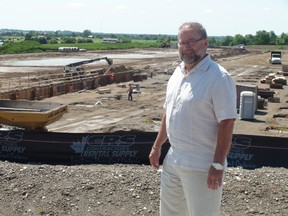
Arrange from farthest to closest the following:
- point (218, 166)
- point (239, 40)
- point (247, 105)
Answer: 1. point (239, 40)
2. point (247, 105)
3. point (218, 166)

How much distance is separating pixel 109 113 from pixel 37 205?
57.7 feet

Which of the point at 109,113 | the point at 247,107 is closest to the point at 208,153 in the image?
the point at 247,107

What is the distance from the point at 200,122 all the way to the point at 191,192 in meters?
0.62

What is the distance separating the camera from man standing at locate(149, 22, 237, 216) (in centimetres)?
391

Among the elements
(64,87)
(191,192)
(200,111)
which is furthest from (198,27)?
(64,87)

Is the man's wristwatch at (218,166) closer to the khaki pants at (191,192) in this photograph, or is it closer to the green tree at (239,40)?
the khaki pants at (191,192)

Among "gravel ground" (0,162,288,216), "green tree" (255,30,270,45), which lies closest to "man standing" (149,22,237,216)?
"gravel ground" (0,162,288,216)

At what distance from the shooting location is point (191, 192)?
161 inches

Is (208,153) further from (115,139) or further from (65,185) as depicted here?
(115,139)

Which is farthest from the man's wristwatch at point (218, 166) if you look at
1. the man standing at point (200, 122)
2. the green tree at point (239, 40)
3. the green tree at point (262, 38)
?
the green tree at point (239, 40)

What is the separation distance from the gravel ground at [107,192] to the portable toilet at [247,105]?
13.7 metres

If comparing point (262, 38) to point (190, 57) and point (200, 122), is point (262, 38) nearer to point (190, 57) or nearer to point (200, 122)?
point (190, 57)

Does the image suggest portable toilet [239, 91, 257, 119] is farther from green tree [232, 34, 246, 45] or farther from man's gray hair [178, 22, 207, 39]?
green tree [232, 34, 246, 45]

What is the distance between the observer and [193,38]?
157 inches
